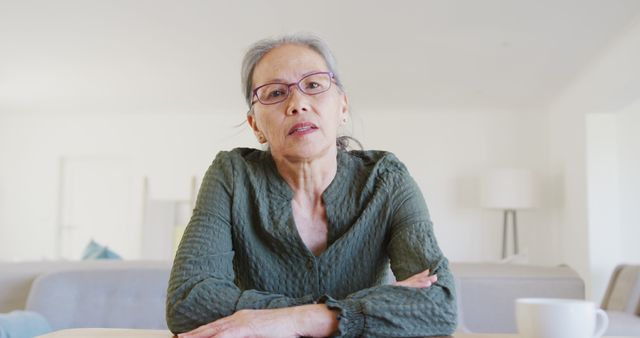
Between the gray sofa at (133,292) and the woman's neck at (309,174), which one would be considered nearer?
the woman's neck at (309,174)

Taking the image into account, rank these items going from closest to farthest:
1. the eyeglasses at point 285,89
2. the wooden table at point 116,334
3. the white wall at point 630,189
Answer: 1. the wooden table at point 116,334
2. the eyeglasses at point 285,89
3. the white wall at point 630,189

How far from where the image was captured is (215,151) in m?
8.26

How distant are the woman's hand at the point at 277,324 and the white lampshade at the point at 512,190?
245 inches

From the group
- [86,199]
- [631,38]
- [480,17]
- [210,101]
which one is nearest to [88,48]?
[210,101]

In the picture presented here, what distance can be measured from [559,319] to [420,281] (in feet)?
1.14

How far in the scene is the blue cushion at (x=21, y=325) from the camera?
1591mm

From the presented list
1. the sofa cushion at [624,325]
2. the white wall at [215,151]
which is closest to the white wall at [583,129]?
the white wall at [215,151]

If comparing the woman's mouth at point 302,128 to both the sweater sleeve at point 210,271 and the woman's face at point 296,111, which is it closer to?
the woman's face at point 296,111

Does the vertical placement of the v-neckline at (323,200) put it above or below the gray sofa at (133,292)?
above

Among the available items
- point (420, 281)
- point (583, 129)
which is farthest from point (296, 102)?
point (583, 129)

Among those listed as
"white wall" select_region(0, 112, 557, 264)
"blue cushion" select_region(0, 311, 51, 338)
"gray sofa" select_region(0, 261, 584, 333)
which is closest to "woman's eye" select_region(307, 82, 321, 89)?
"blue cushion" select_region(0, 311, 51, 338)

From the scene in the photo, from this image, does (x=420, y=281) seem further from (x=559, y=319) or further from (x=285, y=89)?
(x=285, y=89)

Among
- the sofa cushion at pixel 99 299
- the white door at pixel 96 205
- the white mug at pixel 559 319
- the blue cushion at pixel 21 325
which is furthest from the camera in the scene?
the white door at pixel 96 205

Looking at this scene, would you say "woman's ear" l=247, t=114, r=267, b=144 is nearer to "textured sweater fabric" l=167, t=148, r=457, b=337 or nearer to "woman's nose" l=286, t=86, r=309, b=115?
"textured sweater fabric" l=167, t=148, r=457, b=337
